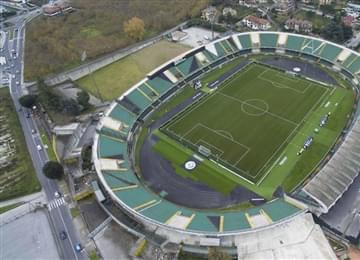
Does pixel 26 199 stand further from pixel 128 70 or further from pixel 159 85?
pixel 128 70

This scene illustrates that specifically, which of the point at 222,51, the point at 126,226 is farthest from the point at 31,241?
the point at 222,51

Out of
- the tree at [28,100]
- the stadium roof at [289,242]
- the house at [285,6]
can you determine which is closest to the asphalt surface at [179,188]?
the stadium roof at [289,242]

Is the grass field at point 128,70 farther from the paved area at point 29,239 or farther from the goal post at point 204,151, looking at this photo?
the paved area at point 29,239

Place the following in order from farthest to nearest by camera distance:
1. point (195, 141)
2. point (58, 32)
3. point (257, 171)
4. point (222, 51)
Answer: point (58, 32), point (222, 51), point (195, 141), point (257, 171)

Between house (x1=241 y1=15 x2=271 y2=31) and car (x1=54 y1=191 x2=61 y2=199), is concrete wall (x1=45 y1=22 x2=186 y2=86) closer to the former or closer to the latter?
house (x1=241 y1=15 x2=271 y2=31)

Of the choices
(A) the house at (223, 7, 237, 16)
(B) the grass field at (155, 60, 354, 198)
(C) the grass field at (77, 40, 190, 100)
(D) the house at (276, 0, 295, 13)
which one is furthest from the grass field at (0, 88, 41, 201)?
(D) the house at (276, 0, 295, 13)

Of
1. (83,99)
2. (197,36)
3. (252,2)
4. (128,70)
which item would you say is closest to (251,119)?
(83,99)

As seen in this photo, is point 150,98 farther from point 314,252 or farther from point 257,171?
point 314,252
